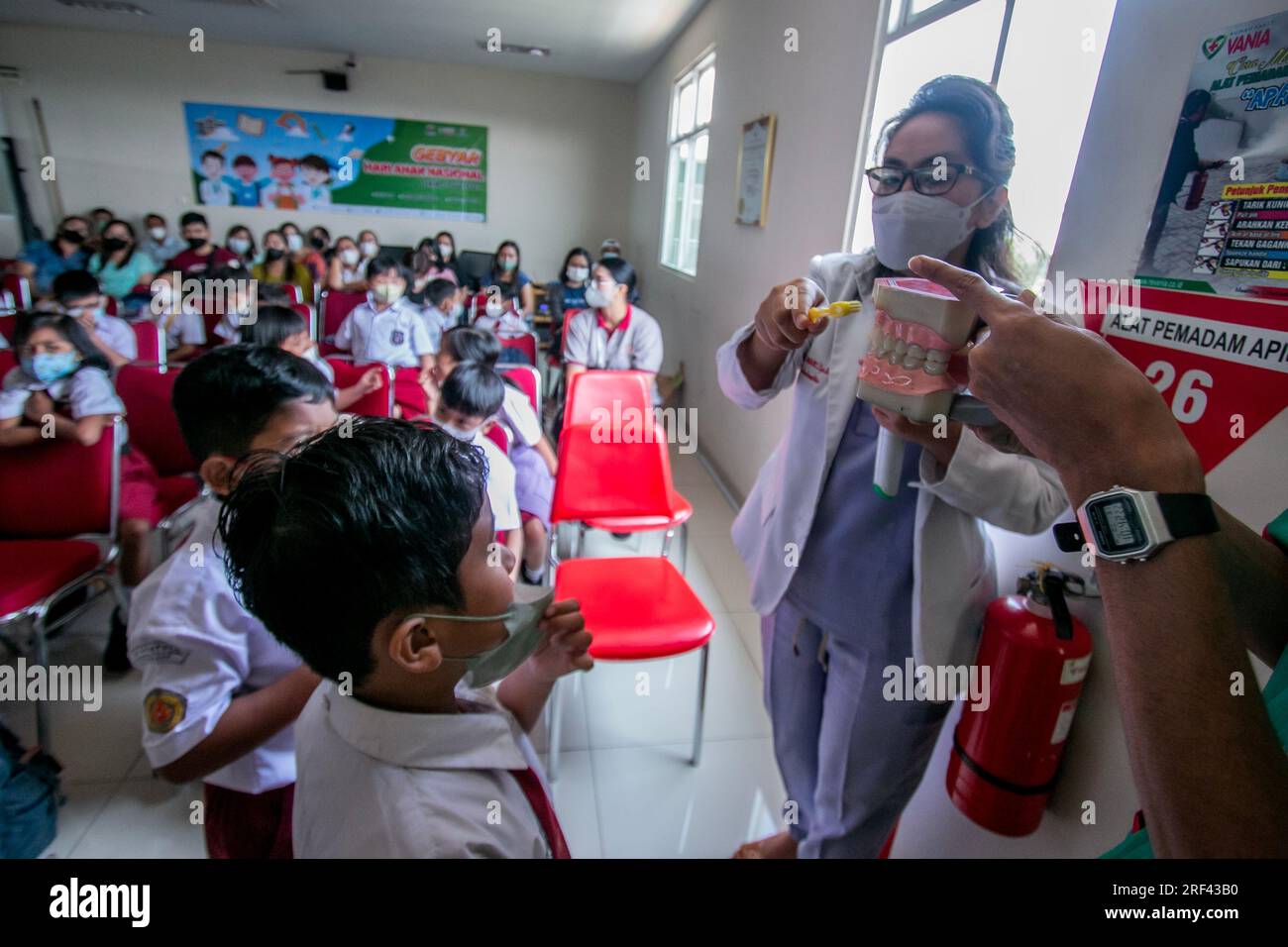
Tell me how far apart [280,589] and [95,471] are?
200 centimetres

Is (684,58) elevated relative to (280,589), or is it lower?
elevated

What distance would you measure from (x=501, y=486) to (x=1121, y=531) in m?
1.95

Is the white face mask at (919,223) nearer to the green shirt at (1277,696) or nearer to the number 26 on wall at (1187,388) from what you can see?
the number 26 on wall at (1187,388)

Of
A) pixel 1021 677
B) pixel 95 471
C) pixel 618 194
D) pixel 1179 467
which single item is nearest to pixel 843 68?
pixel 1021 677

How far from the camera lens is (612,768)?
2.01 m

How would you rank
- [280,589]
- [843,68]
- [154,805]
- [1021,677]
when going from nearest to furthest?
1. [280,589]
2. [1021,677]
3. [154,805]
4. [843,68]

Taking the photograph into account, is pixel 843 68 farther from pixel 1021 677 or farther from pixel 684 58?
pixel 684 58

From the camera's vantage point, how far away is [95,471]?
212cm

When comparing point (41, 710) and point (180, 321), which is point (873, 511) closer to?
point (41, 710)

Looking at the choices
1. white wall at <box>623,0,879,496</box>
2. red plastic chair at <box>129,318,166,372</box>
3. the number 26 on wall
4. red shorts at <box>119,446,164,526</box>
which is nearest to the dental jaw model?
the number 26 on wall

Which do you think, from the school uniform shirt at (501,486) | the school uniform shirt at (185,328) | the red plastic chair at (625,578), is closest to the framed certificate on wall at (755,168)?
the red plastic chair at (625,578)

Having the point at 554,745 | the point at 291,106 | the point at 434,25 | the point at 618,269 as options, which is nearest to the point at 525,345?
the point at 618,269

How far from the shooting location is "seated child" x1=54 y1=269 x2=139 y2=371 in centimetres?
357

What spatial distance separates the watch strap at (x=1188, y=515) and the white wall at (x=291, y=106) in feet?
29.9
